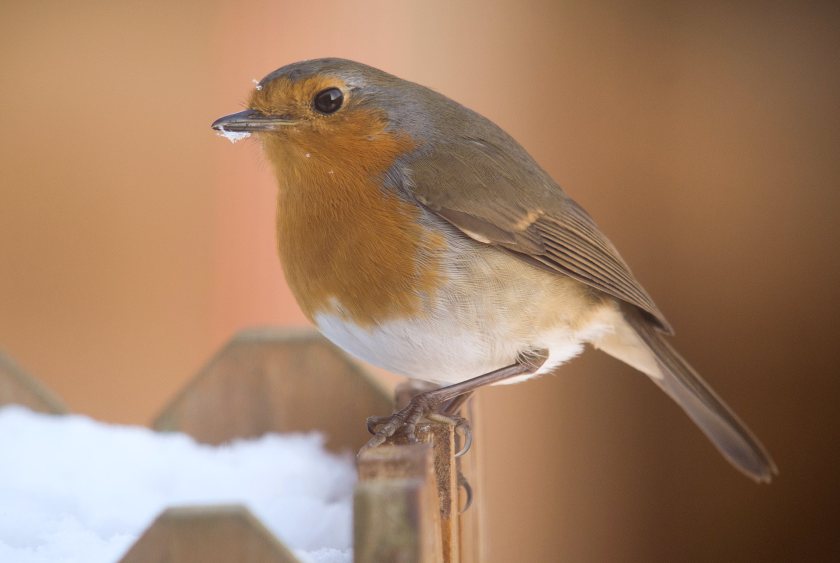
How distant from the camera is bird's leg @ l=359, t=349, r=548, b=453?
1695mm

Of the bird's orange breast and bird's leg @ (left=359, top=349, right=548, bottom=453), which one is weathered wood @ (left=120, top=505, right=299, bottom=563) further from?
the bird's orange breast

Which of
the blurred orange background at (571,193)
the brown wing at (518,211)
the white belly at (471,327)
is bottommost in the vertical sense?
the white belly at (471,327)

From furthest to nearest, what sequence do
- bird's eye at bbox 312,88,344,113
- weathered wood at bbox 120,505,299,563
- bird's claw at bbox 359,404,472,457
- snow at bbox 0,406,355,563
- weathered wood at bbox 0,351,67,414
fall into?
weathered wood at bbox 0,351,67,414
bird's eye at bbox 312,88,344,113
bird's claw at bbox 359,404,472,457
snow at bbox 0,406,355,563
weathered wood at bbox 120,505,299,563

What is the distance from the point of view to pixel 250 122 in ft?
6.33

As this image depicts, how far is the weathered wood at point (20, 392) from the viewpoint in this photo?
81.7 inches

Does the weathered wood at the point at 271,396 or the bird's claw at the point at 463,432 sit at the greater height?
the weathered wood at the point at 271,396

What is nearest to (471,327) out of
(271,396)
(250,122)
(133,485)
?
(271,396)

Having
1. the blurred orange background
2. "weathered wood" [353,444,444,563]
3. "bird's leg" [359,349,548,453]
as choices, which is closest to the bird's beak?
"bird's leg" [359,349,548,453]

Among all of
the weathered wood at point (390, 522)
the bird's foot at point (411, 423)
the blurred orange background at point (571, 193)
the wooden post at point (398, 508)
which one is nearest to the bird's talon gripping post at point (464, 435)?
the bird's foot at point (411, 423)

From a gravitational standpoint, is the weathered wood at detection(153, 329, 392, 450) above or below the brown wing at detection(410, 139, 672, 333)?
below

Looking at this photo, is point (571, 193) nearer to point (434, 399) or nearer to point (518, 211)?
point (518, 211)

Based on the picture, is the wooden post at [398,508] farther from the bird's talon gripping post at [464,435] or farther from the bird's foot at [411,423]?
the bird's talon gripping post at [464,435]

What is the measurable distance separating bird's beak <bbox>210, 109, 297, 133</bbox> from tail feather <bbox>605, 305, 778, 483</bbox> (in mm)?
991

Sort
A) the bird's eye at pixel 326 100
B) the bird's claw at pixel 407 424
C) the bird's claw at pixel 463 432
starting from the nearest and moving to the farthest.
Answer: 1. the bird's claw at pixel 407 424
2. the bird's claw at pixel 463 432
3. the bird's eye at pixel 326 100
